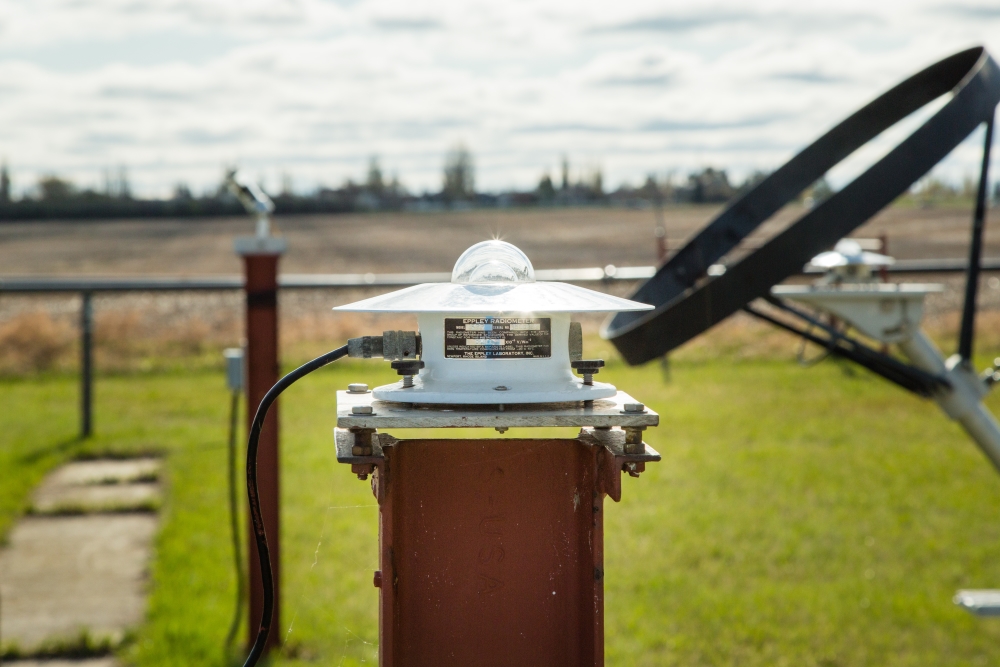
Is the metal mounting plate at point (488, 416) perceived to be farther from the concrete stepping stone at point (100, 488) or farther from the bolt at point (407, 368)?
the concrete stepping stone at point (100, 488)

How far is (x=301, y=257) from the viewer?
2264 cm

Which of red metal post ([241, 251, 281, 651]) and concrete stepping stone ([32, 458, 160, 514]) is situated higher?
red metal post ([241, 251, 281, 651])

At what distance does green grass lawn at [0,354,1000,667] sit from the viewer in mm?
3480

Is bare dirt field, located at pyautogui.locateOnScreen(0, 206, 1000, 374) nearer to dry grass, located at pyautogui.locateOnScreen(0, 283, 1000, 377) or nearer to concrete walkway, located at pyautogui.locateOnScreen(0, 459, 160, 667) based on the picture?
dry grass, located at pyautogui.locateOnScreen(0, 283, 1000, 377)

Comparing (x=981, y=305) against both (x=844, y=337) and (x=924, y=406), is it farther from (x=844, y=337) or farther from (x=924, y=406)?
(x=844, y=337)

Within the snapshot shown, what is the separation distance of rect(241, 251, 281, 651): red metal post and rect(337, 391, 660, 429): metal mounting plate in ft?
6.29

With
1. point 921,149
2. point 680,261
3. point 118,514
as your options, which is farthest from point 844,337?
point 118,514

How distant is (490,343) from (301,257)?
71.6 feet

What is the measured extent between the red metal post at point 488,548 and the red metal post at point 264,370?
1882 mm

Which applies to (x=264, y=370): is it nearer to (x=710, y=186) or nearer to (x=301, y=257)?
(x=710, y=186)

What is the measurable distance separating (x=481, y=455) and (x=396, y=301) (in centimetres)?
26

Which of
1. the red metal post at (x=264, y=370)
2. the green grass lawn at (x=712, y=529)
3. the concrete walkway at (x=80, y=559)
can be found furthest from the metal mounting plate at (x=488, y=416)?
the concrete walkway at (x=80, y=559)

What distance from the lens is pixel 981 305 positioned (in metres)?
13.9

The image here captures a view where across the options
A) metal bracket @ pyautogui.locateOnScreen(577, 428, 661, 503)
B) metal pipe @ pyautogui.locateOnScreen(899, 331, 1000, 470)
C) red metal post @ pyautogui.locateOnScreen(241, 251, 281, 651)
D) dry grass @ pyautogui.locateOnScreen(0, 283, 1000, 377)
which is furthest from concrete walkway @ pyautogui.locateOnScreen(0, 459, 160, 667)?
dry grass @ pyautogui.locateOnScreen(0, 283, 1000, 377)
